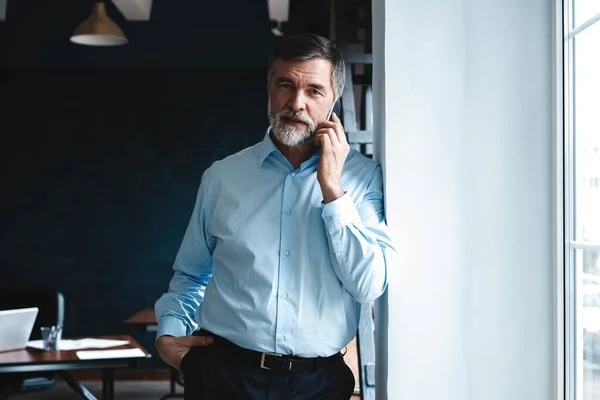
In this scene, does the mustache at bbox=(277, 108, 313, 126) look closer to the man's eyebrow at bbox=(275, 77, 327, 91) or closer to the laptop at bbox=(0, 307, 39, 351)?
the man's eyebrow at bbox=(275, 77, 327, 91)

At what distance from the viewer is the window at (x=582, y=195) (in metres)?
1.61

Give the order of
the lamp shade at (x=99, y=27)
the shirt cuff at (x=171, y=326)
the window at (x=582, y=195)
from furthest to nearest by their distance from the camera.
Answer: the lamp shade at (x=99, y=27)
the shirt cuff at (x=171, y=326)
the window at (x=582, y=195)

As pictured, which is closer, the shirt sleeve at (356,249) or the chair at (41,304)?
the shirt sleeve at (356,249)

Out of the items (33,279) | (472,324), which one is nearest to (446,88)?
(472,324)

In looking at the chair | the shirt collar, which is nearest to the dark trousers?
the shirt collar

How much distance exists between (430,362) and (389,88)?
0.71 m

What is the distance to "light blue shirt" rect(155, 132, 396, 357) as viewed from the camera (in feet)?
5.75

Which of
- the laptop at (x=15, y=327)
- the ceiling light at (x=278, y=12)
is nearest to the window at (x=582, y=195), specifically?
the laptop at (x=15, y=327)

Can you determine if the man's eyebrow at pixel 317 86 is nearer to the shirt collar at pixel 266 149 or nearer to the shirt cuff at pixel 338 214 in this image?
the shirt collar at pixel 266 149

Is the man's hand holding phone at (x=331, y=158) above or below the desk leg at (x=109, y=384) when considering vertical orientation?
above

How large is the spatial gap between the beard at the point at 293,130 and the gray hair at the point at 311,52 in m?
0.14

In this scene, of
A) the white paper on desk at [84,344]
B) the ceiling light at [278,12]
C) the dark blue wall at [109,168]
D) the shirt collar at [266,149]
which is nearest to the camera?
the shirt collar at [266,149]

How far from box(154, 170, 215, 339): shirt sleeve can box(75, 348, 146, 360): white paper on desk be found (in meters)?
2.18

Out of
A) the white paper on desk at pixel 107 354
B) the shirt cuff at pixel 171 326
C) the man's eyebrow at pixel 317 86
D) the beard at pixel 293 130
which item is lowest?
the white paper on desk at pixel 107 354
